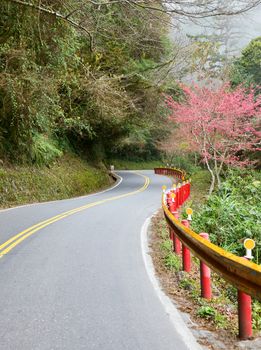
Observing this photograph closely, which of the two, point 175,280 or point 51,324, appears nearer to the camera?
point 51,324

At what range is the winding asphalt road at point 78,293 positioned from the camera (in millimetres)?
4074

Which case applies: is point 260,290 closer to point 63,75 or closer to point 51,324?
point 51,324

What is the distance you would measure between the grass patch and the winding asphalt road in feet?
22.4

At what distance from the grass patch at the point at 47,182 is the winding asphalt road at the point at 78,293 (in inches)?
269

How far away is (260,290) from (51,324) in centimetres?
234

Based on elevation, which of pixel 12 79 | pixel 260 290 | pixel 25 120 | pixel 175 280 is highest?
pixel 12 79

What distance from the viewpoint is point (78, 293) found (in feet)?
18.2

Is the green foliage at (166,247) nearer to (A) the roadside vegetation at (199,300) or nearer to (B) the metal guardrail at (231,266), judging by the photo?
(A) the roadside vegetation at (199,300)

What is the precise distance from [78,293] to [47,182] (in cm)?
1584

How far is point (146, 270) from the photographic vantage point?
7.00 m

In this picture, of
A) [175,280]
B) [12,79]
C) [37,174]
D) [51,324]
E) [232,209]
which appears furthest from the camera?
[37,174]

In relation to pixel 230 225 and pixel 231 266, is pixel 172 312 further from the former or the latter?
pixel 230 225

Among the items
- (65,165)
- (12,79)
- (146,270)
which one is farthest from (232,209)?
(65,165)

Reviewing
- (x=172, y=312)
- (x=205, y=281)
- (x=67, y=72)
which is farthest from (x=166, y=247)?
(x=67, y=72)
